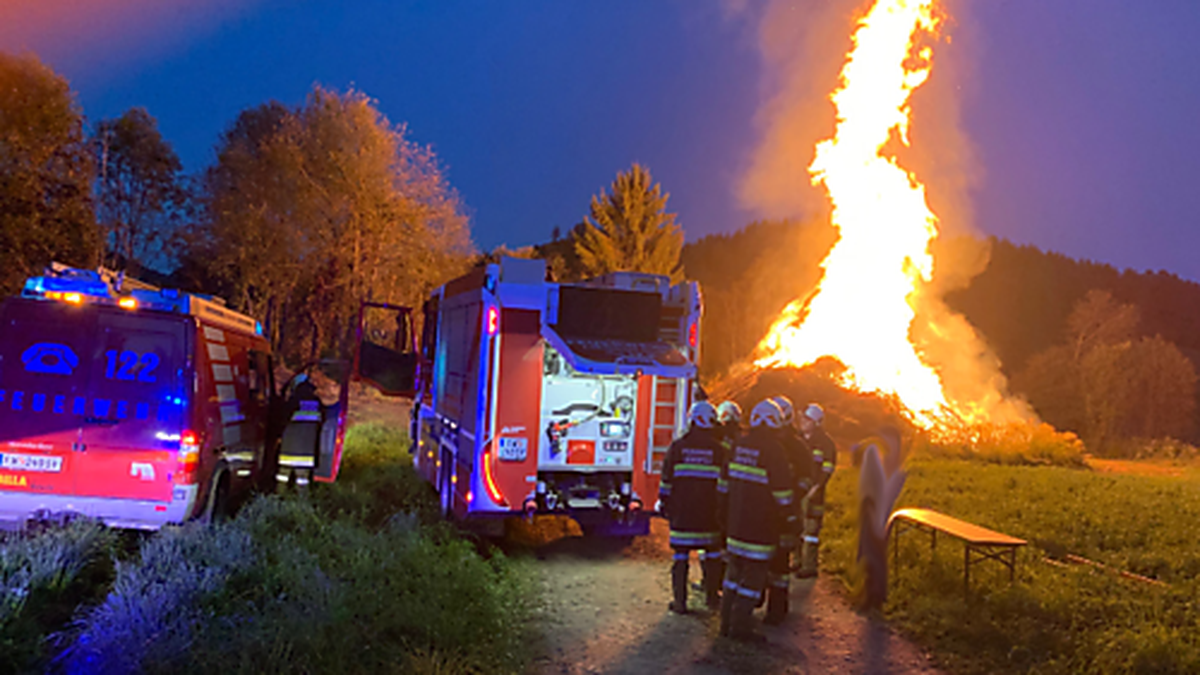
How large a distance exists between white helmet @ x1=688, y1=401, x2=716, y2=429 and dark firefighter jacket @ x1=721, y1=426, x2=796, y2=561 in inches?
23.2

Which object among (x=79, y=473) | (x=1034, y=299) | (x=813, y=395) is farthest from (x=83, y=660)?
(x=1034, y=299)

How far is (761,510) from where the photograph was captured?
19.9ft

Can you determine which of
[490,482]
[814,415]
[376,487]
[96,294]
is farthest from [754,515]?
[376,487]

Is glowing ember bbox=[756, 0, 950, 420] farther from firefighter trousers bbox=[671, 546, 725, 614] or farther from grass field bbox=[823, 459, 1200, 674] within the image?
firefighter trousers bbox=[671, 546, 725, 614]

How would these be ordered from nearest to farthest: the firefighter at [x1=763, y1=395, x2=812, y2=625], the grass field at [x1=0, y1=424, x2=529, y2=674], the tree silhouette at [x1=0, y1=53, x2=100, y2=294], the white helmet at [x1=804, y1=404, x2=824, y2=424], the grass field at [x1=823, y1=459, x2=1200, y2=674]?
the grass field at [x1=0, y1=424, x2=529, y2=674] < the grass field at [x1=823, y1=459, x2=1200, y2=674] < the firefighter at [x1=763, y1=395, x2=812, y2=625] < the white helmet at [x1=804, y1=404, x2=824, y2=424] < the tree silhouette at [x1=0, y1=53, x2=100, y2=294]

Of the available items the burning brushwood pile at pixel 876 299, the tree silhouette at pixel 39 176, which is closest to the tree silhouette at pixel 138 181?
the tree silhouette at pixel 39 176

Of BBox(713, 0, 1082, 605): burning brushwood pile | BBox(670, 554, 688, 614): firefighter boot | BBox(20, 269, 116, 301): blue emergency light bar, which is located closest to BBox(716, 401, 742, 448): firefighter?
BBox(670, 554, 688, 614): firefighter boot

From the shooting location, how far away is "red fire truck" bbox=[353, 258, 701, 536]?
8023 mm

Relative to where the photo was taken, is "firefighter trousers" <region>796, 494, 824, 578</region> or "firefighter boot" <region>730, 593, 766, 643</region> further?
"firefighter trousers" <region>796, 494, 824, 578</region>

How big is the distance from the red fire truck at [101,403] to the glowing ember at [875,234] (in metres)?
17.9

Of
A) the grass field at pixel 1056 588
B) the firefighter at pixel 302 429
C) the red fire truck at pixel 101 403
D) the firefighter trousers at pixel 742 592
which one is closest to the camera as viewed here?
the grass field at pixel 1056 588

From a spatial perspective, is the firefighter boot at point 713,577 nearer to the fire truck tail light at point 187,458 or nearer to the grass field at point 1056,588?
the grass field at point 1056,588

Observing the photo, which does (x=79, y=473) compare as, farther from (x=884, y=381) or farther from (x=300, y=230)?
(x=300, y=230)

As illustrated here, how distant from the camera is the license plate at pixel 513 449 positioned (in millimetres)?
8102
